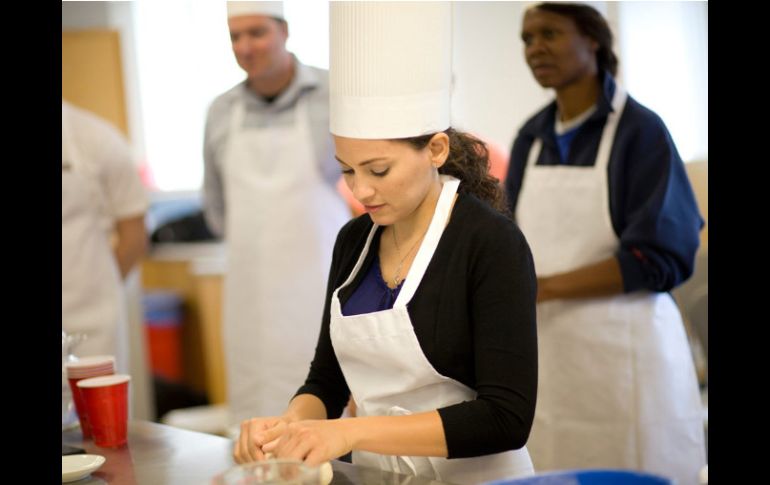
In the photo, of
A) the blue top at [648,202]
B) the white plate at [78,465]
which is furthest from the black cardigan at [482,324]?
the blue top at [648,202]

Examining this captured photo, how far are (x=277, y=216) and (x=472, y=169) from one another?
4.84 ft

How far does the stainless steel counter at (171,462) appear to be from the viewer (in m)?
1.36

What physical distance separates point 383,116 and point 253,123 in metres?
1.64

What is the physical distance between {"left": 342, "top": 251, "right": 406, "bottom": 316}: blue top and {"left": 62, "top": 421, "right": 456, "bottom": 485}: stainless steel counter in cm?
25

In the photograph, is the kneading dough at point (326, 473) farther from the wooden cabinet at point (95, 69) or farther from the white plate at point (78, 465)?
the wooden cabinet at point (95, 69)

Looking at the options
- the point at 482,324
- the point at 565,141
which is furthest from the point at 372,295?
the point at 565,141

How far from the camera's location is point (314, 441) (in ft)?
4.12

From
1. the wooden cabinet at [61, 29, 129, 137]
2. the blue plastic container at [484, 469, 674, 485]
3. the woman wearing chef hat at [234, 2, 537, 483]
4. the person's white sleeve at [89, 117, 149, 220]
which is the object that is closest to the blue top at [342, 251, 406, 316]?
the woman wearing chef hat at [234, 2, 537, 483]

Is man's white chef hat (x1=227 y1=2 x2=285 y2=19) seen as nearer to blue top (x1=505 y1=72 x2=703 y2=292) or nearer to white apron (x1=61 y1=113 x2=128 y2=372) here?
white apron (x1=61 y1=113 x2=128 y2=372)

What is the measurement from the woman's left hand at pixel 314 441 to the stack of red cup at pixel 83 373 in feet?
1.75

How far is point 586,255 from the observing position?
227cm

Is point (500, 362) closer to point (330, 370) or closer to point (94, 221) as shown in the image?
point (330, 370)

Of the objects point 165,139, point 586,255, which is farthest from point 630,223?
point 165,139
